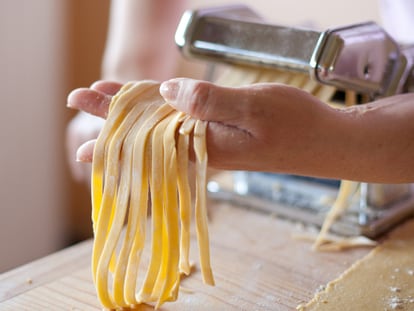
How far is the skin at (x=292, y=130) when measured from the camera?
643mm

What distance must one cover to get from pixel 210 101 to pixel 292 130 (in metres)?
0.09

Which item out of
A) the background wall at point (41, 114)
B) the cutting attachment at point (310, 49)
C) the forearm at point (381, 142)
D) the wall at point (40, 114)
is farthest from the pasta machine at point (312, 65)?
the wall at point (40, 114)

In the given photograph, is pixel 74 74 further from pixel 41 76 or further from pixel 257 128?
pixel 257 128

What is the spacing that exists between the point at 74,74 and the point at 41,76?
16 cm

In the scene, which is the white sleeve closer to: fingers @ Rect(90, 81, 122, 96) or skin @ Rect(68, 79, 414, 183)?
skin @ Rect(68, 79, 414, 183)

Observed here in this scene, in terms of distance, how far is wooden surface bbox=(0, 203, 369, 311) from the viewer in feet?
2.48

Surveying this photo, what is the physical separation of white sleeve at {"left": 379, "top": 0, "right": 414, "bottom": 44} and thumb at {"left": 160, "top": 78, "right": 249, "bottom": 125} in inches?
17.4

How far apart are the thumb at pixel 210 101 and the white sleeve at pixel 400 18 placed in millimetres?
442

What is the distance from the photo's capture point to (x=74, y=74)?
205 cm

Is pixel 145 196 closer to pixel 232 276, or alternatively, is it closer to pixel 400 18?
pixel 232 276

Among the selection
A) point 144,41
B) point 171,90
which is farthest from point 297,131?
point 144,41

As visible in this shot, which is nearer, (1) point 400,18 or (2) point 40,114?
(1) point 400,18

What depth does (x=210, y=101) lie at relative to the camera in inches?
25.0

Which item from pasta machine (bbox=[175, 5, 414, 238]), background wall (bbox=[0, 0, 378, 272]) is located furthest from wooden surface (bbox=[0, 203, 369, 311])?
background wall (bbox=[0, 0, 378, 272])
